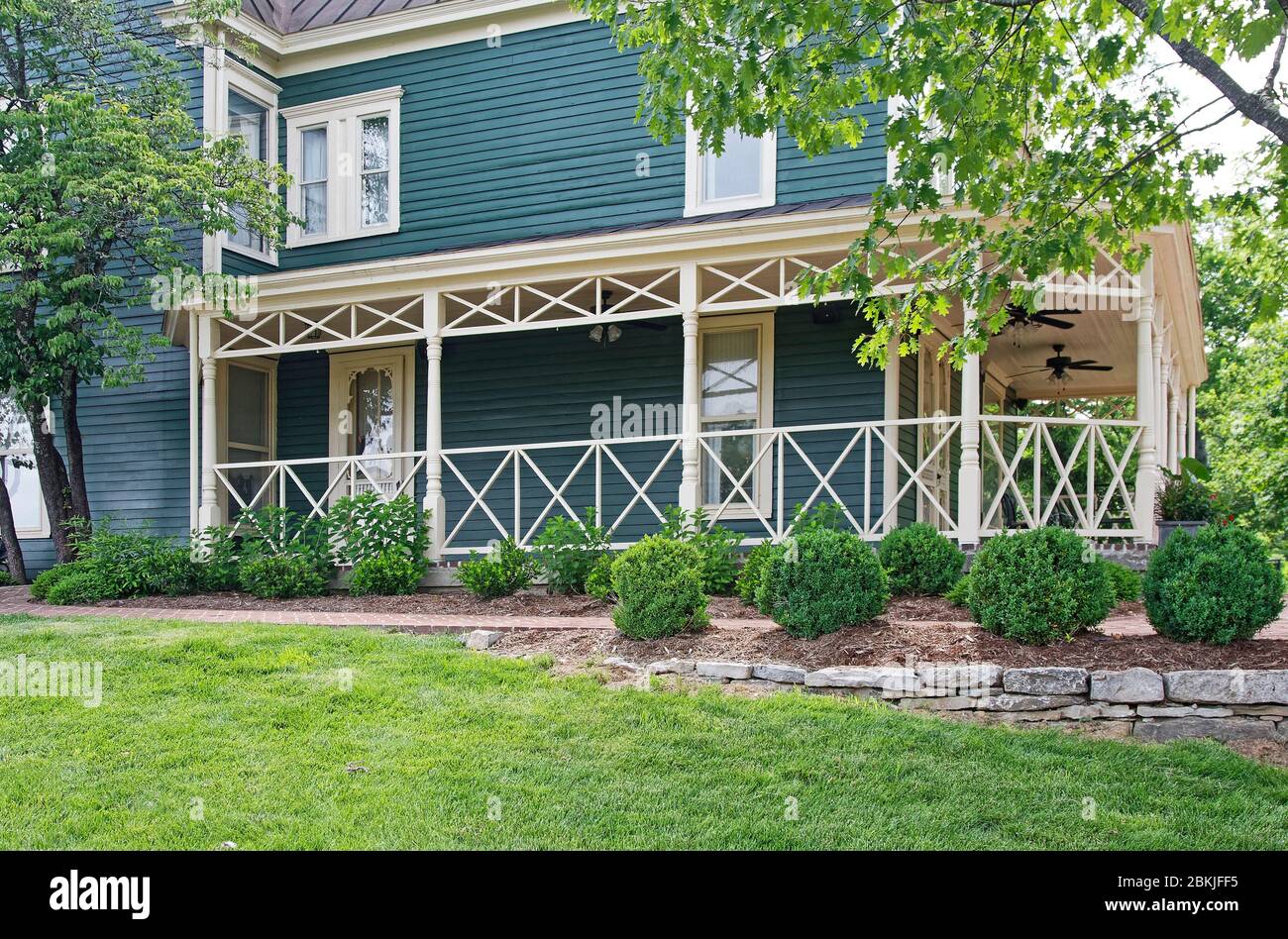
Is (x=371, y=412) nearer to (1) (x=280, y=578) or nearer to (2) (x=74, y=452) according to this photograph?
(2) (x=74, y=452)

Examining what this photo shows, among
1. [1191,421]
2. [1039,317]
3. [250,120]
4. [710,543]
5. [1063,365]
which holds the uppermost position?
[250,120]

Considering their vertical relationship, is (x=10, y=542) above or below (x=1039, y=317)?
below

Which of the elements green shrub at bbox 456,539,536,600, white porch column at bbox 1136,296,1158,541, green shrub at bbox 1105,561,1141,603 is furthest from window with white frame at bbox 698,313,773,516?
green shrub at bbox 1105,561,1141,603

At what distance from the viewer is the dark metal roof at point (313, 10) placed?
1438 centimetres

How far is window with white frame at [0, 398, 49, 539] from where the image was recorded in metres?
14.3

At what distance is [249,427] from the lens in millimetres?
14164

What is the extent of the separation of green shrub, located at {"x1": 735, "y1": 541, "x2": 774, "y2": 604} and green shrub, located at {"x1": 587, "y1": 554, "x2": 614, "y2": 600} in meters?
1.08

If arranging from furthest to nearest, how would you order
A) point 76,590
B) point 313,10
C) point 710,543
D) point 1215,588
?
1. point 313,10
2. point 76,590
3. point 710,543
4. point 1215,588

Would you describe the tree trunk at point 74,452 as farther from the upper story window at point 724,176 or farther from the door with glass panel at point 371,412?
the upper story window at point 724,176

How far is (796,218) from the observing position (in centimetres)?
1011

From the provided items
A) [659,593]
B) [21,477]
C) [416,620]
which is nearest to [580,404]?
[416,620]

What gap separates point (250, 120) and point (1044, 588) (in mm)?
11881

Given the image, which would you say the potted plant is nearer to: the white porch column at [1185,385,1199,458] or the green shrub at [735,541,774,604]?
the green shrub at [735,541,774,604]
